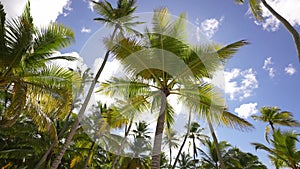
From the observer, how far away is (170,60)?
9.22 m

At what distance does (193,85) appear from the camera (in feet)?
30.5

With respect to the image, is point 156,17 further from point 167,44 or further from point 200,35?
point 200,35

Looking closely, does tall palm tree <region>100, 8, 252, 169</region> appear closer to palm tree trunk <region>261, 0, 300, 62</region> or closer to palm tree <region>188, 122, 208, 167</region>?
palm tree trunk <region>261, 0, 300, 62</region>

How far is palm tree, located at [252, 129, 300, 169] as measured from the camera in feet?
56.2

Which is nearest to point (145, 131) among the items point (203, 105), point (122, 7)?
point (122, 7)

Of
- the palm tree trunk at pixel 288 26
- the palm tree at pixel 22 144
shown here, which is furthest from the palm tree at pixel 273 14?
the palm tree at pixel 22 144

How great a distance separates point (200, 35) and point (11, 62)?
6.04 m

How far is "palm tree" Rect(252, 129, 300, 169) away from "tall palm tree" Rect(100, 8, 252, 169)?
10.5 m

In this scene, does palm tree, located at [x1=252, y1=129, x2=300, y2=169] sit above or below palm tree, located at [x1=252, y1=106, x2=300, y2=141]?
below

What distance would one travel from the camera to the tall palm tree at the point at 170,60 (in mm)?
9148

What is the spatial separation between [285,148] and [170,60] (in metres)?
12.3

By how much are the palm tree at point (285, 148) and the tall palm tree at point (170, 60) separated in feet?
34.5

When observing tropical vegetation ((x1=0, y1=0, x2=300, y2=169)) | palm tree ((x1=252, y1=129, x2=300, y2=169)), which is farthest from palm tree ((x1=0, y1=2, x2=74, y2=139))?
palm tree ((x1=252, y1=129, x2=300, y2=169))

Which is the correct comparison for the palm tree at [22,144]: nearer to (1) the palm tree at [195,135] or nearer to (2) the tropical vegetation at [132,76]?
(2) the tropical vegetation at [132,76]
